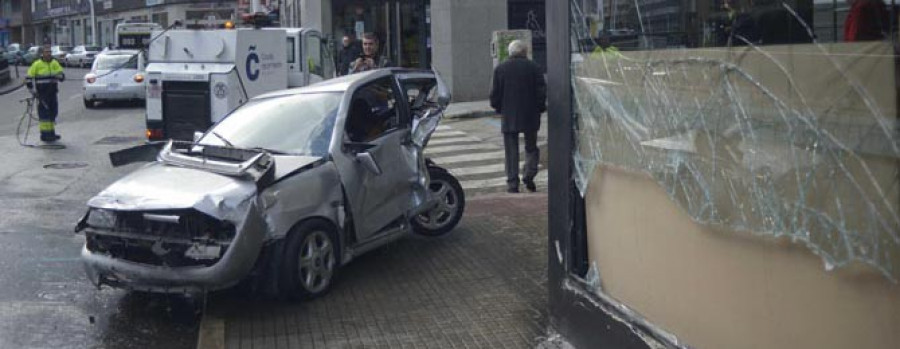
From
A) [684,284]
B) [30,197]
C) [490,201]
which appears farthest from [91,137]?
[684,284]

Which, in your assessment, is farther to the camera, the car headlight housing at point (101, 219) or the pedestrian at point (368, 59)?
the pedestrian at point (368, 59)

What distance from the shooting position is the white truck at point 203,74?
14023 millimetres

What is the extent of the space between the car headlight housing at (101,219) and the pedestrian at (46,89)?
A: 11476 millimetres

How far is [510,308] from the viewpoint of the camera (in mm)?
6527

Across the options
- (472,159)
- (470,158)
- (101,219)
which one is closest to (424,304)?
(101,219)

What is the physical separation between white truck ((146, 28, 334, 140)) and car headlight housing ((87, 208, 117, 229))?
23.6ft

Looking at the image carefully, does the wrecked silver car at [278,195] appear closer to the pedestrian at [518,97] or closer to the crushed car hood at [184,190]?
the crushed car hood at [184,190]

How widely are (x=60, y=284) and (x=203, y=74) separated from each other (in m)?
6.83

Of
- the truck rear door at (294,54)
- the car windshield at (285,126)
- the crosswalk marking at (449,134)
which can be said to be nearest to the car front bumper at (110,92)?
the truck rear door at (294,54)

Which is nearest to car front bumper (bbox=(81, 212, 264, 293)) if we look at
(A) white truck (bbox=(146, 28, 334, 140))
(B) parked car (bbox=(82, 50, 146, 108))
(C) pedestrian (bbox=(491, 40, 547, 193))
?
(C) pedestrian (bbox=(491, 40, 547, 193))

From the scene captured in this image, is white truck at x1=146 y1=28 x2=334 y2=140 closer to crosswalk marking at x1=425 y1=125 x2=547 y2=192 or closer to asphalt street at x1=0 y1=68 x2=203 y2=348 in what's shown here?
asphalt street at x1=0 y1=68 x2=203 y2=348

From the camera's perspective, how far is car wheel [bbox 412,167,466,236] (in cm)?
879

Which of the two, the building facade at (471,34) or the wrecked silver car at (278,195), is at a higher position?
the building facade at (471,34)

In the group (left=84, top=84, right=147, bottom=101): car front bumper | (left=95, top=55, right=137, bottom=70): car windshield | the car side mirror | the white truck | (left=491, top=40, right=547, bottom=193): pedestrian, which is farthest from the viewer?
(left=95, top=55, right=137, bottom=70): car windshield
